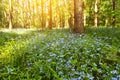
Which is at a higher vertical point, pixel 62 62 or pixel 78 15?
pixel 78 15

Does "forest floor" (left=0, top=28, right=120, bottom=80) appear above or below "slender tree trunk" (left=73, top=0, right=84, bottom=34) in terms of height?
below

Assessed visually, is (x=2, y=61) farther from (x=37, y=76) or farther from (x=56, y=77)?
(x=56, y=77)

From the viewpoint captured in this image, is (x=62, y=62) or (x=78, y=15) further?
(x=78, y=15)

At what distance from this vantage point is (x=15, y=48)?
8.70 m

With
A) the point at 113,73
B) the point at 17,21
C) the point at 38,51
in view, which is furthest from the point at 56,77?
the point at 17,21

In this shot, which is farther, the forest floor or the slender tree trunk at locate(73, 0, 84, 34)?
the slender tree trunk at locate(73, 0, 84, 34)

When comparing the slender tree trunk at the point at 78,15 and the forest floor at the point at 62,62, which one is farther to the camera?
the slender tree trunk at the point at 78,15

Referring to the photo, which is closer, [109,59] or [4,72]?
[4,72]

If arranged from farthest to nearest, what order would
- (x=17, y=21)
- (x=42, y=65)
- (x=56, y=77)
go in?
(x=17, y=21)
(x=42, y=65)
(x=56, y=77)

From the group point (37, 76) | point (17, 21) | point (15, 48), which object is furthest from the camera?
point (17, 21)

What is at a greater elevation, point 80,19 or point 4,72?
point 80,19

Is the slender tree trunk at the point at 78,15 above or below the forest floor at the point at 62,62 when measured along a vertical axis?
above

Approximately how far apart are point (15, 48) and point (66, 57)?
246cm

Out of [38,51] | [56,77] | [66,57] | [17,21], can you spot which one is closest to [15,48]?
[38,51]
